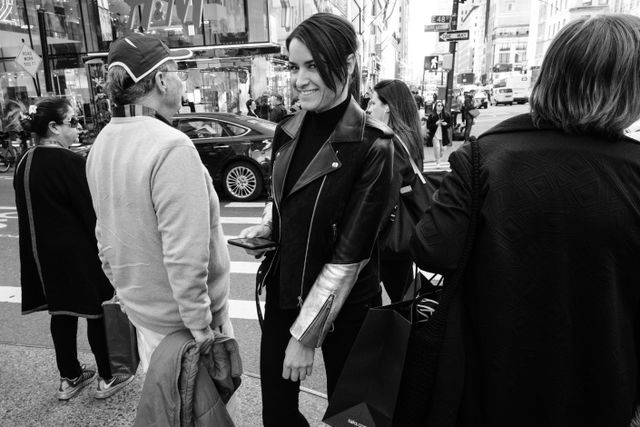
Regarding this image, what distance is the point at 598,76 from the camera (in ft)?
3.79

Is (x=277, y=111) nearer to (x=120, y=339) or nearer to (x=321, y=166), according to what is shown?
(x=120, y=339)

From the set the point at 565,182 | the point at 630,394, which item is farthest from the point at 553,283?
the point at 630,394

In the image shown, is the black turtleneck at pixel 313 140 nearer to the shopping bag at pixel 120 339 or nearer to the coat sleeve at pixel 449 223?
the coat sleeve at pixel 449 223

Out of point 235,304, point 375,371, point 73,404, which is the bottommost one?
point 235,304

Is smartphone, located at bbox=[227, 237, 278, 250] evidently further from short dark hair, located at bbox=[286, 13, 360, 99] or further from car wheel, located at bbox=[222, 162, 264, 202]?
car wheel, located at bbox=[222, 162, 264, 202]

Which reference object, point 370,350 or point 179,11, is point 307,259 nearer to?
point 370,350

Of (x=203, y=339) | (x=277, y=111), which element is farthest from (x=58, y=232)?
(x=277, y=111)

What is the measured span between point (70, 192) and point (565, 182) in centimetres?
253

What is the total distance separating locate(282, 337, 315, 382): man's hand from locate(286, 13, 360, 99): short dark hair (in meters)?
0.92

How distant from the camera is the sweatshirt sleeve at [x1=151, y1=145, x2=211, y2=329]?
1.63 metres

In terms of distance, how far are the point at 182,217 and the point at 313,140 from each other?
1.82ft

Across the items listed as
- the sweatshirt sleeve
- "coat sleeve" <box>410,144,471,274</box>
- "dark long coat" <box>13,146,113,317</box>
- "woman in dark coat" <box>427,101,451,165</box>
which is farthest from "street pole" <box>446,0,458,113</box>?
"coat sleeve" <box>410,144,471,274</box>

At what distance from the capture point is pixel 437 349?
131cm

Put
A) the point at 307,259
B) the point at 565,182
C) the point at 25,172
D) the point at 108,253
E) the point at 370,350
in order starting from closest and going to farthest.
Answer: the point at 565,182 < the point at 370,350 < the point at 307,259 < the point at 108,253 < the point at 25,172
